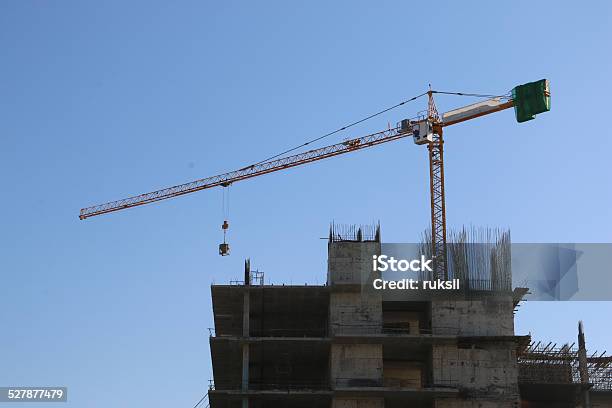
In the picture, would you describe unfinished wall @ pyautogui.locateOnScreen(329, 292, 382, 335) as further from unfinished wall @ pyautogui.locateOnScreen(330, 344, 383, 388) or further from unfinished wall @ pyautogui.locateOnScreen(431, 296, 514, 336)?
unfinished wall @ pyautogui.locateOnScreen(431, 296, 514, 336)

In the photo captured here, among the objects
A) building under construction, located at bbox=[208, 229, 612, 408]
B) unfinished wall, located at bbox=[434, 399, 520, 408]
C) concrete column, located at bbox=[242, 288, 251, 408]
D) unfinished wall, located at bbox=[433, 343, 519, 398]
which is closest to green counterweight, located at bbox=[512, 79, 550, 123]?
building under construction, located at bbox=[208, 229, 612, 408]

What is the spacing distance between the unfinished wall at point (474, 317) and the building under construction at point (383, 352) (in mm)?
72

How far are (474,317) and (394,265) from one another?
6916mm

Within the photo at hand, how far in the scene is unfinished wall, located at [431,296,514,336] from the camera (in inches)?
2822

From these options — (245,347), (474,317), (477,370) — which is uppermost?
(474,317)

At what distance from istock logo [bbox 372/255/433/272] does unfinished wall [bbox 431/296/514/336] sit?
3139 millimetres

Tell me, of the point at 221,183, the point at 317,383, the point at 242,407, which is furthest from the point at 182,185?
the point at 242,407

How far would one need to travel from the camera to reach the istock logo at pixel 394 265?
7325cm

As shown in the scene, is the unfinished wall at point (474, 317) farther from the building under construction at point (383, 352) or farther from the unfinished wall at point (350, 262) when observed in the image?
the unfinished wall at point (350, 262)

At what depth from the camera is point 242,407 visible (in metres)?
69.6

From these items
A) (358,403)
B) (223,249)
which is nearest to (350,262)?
(358,403)

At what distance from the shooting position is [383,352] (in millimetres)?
73312

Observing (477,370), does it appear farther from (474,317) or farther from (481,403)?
(474,317)

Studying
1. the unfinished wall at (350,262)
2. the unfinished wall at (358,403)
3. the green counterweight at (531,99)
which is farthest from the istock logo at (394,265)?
the green counterweight at (531,99)
